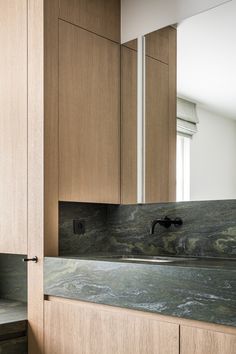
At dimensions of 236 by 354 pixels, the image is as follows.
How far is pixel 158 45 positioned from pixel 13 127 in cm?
89

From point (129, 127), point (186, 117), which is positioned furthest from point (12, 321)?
point (186, 117)

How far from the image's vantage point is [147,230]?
8.59 feet

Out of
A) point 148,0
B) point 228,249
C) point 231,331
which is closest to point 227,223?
point 228,249

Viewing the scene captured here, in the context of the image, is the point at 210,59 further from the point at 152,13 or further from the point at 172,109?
the point at 152,13

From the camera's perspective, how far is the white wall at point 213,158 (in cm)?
228

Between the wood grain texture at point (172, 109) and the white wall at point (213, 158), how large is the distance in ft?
0.38

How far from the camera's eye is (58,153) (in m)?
2.41

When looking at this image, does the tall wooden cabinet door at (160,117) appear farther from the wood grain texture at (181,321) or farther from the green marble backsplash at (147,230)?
the wood grain texture at (181,321)

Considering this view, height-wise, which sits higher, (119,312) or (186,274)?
(186,274)

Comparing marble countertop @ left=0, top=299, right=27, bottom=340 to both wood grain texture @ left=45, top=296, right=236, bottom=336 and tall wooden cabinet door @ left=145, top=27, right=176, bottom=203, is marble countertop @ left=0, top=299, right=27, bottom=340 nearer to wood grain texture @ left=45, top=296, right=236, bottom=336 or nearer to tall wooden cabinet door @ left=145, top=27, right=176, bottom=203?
wood grain texture @ left=45, top=296, right=236, bottom=336

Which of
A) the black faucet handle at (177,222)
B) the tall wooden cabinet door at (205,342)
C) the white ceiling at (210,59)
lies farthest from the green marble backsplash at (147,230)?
the tall wooden cabinet door at (205,342)

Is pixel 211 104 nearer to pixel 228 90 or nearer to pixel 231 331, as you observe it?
pixel 228 90

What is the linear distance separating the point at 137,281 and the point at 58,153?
84cm

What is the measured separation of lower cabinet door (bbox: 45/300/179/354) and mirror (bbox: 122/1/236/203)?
742 millimetres
